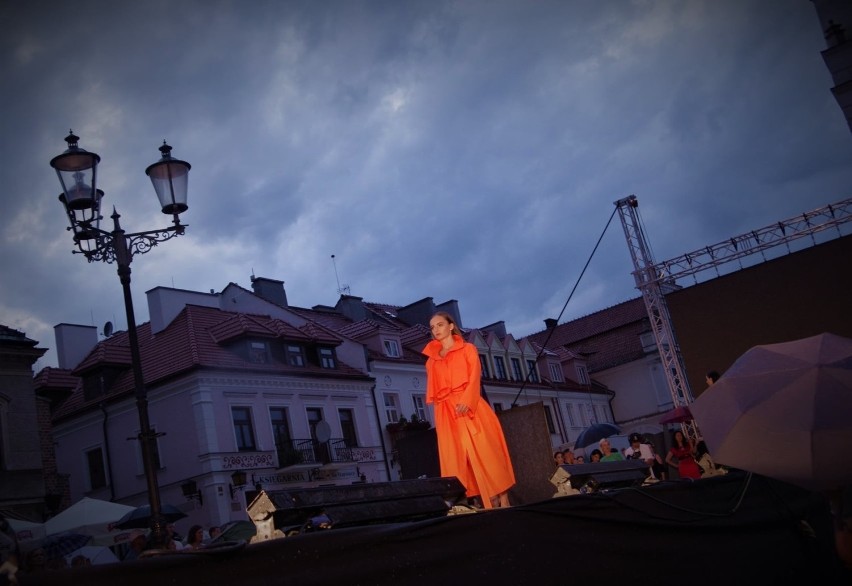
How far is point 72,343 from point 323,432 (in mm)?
12866

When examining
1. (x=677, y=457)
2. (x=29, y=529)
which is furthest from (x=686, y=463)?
(x=29, y=529)

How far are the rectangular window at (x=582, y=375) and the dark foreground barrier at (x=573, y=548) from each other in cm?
4907

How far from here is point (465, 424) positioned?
24.3 ft

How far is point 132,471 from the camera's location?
101 ft

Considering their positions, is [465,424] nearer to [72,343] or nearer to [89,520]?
[89,520]

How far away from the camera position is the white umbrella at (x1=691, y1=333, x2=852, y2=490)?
209 inches

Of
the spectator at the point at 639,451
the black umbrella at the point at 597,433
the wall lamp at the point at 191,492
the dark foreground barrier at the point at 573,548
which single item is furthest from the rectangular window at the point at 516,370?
the dark foreground barrier at the point at 573,548

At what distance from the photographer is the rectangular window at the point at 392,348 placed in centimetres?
3934

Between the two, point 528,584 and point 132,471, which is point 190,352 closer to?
point 132,471

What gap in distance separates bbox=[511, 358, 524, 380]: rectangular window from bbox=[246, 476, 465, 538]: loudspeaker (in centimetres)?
4277

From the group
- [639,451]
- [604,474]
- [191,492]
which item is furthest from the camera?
[191,492]

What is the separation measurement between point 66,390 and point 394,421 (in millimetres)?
14273

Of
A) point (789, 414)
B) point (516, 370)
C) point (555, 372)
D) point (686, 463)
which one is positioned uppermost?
point (516, 370)

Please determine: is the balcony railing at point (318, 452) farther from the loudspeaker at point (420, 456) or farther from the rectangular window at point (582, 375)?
the rectangular window at point (582, 375)
